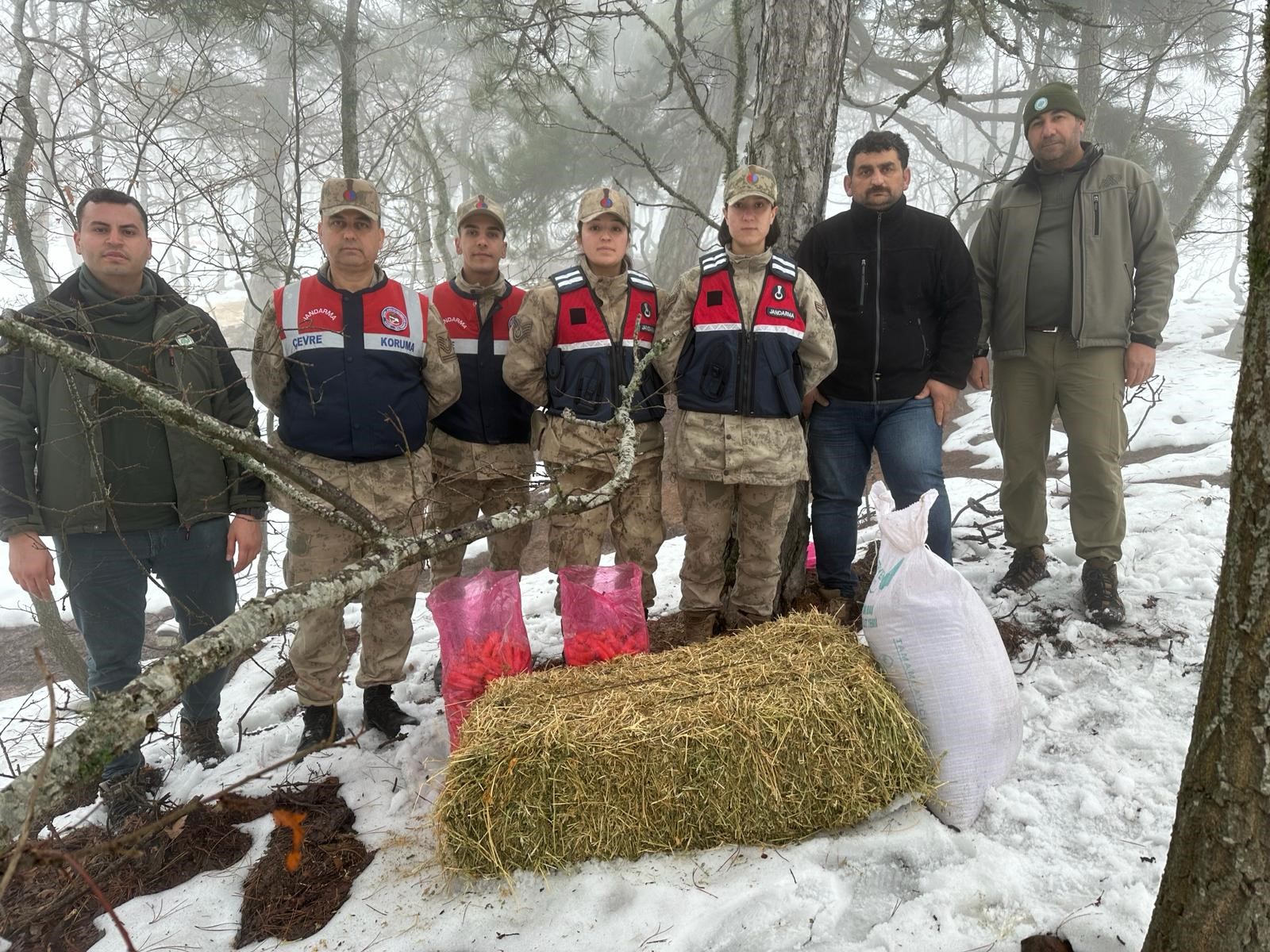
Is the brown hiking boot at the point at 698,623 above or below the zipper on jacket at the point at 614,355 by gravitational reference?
below

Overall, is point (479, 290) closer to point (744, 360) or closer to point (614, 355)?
point (614, 355)

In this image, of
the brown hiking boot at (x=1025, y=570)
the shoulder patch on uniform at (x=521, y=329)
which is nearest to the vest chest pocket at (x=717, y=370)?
the shoulder patch on uniform at (x=521, y=329)

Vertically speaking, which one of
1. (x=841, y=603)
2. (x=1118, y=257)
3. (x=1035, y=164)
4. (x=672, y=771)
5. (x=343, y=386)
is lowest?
(x=672, y=771)

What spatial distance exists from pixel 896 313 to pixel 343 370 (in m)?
2.70

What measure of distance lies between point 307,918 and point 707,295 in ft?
9.98

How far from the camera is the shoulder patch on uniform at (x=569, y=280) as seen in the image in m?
3.58

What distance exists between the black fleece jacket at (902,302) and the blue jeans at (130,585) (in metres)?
3.26

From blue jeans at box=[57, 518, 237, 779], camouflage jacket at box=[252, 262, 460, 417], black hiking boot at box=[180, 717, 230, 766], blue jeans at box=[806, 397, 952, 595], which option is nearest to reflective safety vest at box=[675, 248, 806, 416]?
blue jeans at box=[806, 397, 952, 595]

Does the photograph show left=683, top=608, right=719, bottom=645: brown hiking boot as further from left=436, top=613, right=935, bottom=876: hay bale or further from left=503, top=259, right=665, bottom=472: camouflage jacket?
left=436, top=613, right=935, bottom=876: hay bale

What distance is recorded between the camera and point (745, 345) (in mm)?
3480

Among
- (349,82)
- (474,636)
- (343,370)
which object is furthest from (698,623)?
(349,82)

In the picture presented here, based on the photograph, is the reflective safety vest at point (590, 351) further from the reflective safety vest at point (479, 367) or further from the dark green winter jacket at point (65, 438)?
the dark green winter jacket at point (65, 438)

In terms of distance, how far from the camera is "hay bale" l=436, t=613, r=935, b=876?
97.4 inches

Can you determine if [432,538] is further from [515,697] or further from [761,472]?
[761,472]
